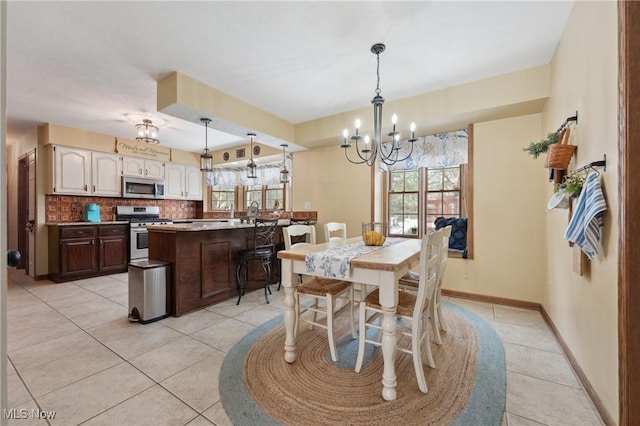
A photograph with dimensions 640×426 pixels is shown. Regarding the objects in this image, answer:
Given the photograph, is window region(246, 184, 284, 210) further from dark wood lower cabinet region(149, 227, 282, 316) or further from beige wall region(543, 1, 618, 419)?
beige wall region(543, 1, 618, 419)

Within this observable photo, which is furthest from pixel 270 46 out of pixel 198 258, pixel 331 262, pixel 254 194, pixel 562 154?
pixel 254 194

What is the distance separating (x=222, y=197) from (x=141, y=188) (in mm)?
1682

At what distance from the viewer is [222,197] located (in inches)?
263

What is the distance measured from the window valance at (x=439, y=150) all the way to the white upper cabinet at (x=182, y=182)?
4.89 metres

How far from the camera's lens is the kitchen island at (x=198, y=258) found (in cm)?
291

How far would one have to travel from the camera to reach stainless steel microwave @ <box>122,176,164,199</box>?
5279 millimetres

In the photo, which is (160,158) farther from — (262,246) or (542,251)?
(542,251)

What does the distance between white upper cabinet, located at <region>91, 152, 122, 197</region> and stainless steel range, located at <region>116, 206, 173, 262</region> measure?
1.18 feet

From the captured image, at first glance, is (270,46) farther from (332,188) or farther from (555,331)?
(555,331)

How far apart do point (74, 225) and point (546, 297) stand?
6480 millimetres

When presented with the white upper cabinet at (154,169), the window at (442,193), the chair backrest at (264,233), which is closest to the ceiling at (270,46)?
the window at (442,193)

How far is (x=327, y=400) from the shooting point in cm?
161

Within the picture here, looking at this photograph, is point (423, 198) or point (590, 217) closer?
point (590, 217)

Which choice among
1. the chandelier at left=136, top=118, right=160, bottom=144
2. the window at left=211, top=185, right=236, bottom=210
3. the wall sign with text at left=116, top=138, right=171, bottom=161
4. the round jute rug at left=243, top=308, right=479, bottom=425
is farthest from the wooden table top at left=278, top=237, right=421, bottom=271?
the wall sign with text at left=116, top=138, right=171, bottom=161
